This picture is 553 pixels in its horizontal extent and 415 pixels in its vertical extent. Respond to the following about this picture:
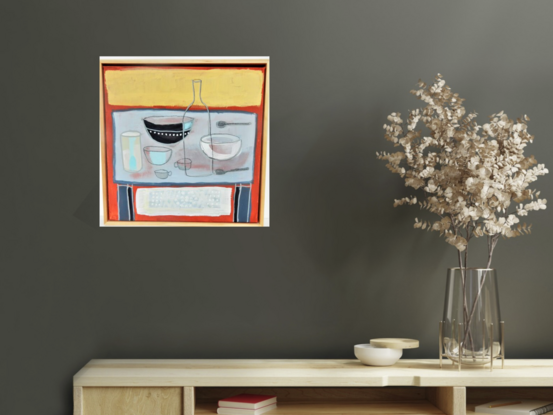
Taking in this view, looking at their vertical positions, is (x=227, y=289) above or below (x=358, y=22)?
below

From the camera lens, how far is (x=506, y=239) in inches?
104

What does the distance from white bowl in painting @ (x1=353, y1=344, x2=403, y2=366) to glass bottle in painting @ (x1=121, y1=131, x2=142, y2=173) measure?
130 cm

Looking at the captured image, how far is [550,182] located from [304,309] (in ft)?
4.19

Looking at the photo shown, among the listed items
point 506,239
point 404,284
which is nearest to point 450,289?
point 404,284

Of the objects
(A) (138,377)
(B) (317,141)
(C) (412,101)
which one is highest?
(C) (412,101)

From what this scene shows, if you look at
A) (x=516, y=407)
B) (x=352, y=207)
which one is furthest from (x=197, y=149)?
(x=516, y=407)

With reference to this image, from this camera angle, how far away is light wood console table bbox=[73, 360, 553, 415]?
212cm

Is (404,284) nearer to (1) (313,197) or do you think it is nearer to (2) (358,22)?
(1) (313,197)

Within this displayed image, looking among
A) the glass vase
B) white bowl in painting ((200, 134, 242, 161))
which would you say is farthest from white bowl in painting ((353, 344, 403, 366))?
white bowl in painting ((200, 134, 242, 161))

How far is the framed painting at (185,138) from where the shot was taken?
8.73 ft

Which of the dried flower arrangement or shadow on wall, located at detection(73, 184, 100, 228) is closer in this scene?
the dried flower arrangement

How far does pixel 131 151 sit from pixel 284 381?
1.27 metres

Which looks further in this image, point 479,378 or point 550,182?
point 550,182

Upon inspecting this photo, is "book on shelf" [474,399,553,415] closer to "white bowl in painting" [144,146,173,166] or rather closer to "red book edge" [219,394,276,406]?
"red book edge" [219,394,276,406]
